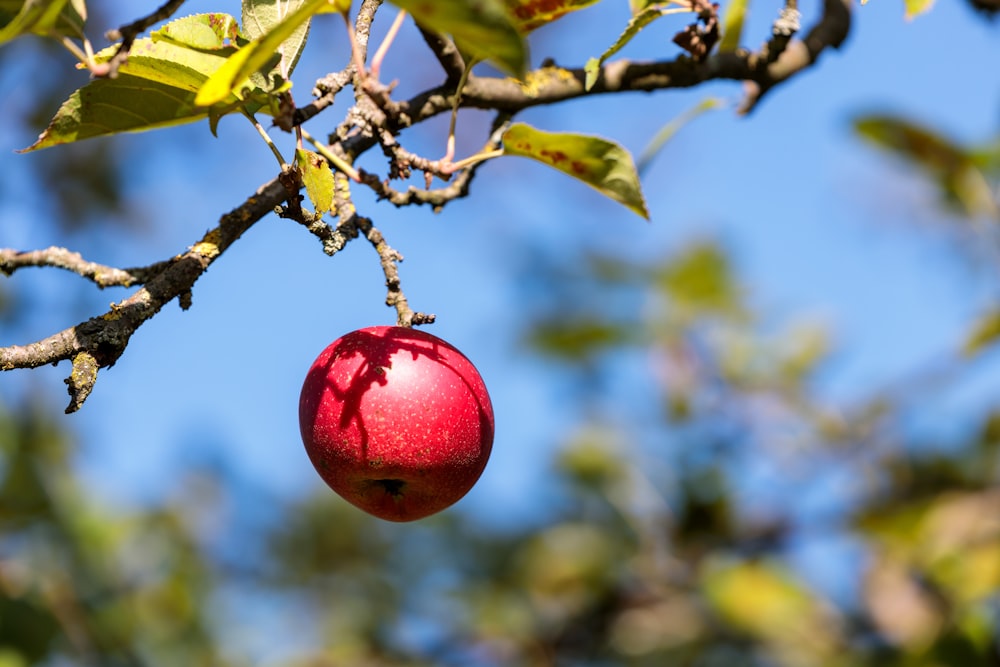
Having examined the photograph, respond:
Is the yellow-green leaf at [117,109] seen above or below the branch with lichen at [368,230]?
above

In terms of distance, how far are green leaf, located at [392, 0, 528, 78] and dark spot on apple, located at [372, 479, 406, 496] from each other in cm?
71

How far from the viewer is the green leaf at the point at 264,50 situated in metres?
1.01

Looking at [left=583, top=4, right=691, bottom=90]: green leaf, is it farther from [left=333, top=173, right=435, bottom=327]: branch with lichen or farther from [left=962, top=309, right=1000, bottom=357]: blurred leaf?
[left=962, top=309, right=1000, bottom=357]: blurred leaf

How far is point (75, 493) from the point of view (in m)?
4.14

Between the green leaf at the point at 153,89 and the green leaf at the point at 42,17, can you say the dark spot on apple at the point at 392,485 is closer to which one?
the green leaf at the point at 153,89

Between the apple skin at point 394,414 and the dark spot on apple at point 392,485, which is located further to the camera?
the dark spot on apple at point 392,485

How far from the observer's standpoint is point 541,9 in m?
1.36

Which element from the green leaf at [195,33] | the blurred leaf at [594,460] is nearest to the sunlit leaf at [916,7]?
the green leaf at [195,33]

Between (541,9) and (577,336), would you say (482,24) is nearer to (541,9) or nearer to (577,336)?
(541,9)

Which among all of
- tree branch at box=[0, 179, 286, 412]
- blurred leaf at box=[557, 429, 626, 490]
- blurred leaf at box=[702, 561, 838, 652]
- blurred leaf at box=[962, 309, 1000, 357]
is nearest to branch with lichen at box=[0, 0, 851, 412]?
tree branch at box=[0, 179, 286, 412]

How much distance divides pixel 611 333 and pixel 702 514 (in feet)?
2.94

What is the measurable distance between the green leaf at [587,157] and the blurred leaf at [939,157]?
5.51 feet

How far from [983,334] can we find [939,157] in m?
0.55

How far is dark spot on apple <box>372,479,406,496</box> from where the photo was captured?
148 centimetres
